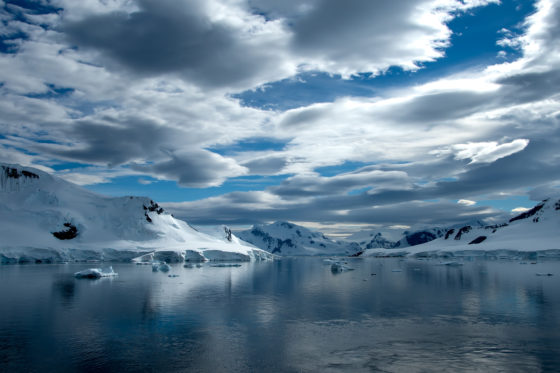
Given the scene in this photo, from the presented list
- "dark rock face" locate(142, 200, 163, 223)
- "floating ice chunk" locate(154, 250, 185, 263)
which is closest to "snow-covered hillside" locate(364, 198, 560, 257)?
"floating ice chunk" locate(154, 250, 185, 263)

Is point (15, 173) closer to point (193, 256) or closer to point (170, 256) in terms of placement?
point (170, 256)

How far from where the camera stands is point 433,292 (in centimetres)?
3616

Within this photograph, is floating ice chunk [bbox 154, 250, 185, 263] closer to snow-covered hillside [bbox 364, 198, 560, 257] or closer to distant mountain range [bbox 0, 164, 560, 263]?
distant mountain range [bbox 0, 164, 560, 263]

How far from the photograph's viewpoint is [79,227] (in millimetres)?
104125

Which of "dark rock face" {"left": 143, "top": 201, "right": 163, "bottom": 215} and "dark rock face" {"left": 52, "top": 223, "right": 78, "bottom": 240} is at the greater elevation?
"dark rock face" {"left": 143, "top": 201, "right": 163, "bottom": 215}

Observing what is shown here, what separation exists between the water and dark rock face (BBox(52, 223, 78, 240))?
72932 mm

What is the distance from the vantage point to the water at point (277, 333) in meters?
14.2

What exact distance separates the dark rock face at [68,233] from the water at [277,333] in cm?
7293

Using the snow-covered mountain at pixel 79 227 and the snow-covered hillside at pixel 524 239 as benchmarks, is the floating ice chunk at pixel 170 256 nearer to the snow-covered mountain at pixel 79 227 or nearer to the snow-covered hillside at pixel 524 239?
the snow-covered mountain at pixel 79 227

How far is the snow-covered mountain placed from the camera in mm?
90300

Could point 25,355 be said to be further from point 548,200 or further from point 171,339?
point 548,200

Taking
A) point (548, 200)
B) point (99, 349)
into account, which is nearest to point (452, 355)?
point (99, 349)

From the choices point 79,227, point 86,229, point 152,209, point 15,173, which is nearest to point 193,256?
point 152,209

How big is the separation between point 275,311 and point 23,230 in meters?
88.2
